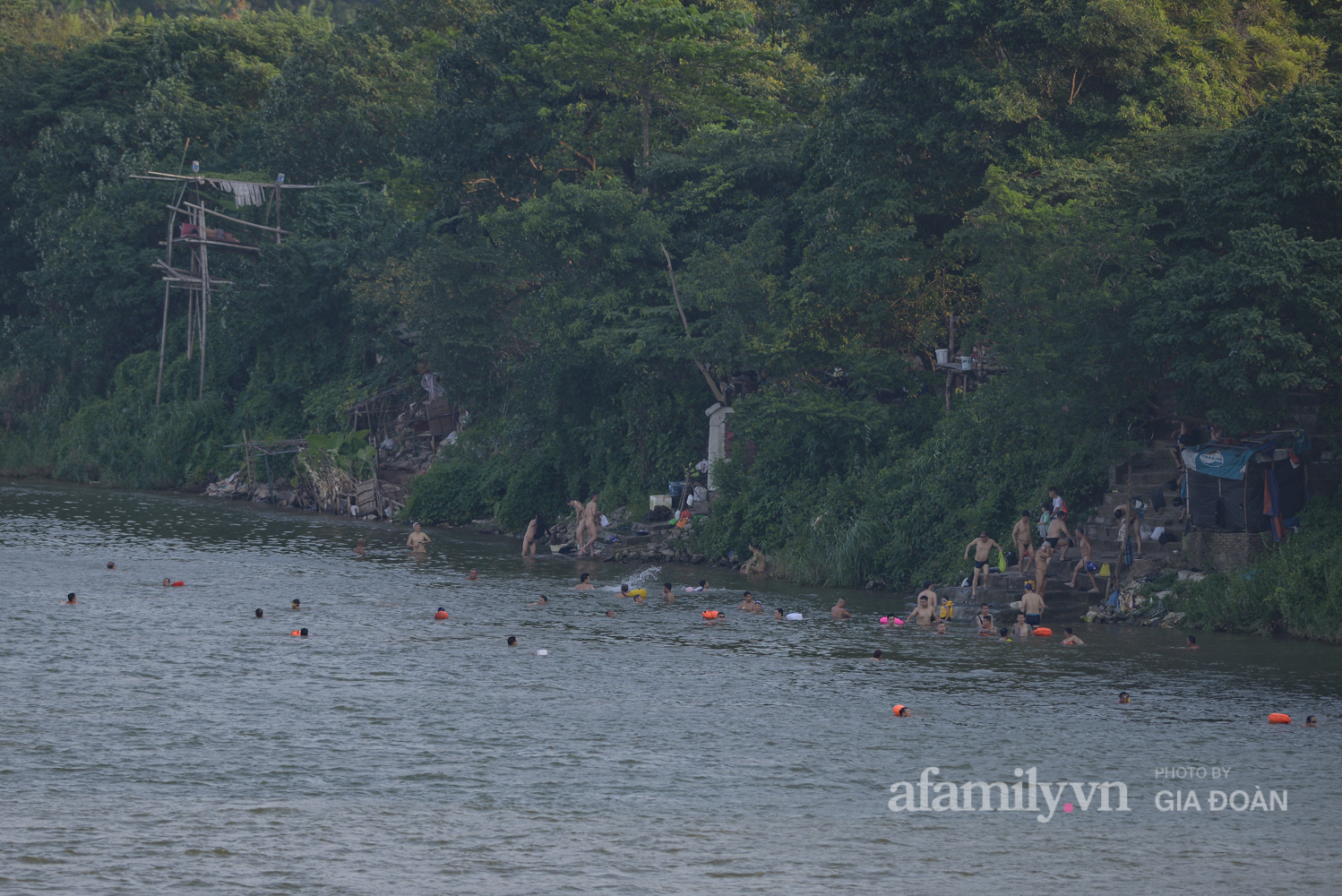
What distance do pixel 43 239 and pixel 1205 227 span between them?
172ft

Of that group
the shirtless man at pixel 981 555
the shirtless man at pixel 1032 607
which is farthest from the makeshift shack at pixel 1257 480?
the shirtless man at pixel 981 555

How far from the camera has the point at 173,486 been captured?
54125 mm

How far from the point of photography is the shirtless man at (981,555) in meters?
26.8

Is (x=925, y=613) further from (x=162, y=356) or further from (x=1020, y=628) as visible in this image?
(x=162, y=356)

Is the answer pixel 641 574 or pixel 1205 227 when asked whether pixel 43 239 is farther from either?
pixel 1205 227

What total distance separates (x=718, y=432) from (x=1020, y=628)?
14.1 metres

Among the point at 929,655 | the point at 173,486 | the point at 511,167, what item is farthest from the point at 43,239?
the point at 929,655

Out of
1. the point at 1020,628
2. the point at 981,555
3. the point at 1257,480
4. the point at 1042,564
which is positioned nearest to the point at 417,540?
the point at 981,555

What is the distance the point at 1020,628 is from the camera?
24500 mm

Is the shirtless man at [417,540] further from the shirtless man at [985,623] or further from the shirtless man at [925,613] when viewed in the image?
the shirtless man at [985,623]

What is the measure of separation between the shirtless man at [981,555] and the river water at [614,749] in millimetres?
1337

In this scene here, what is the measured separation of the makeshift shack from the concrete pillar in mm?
14443

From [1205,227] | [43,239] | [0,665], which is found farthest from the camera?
[43,239]

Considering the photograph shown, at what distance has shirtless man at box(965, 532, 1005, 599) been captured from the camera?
26812 millimetres
